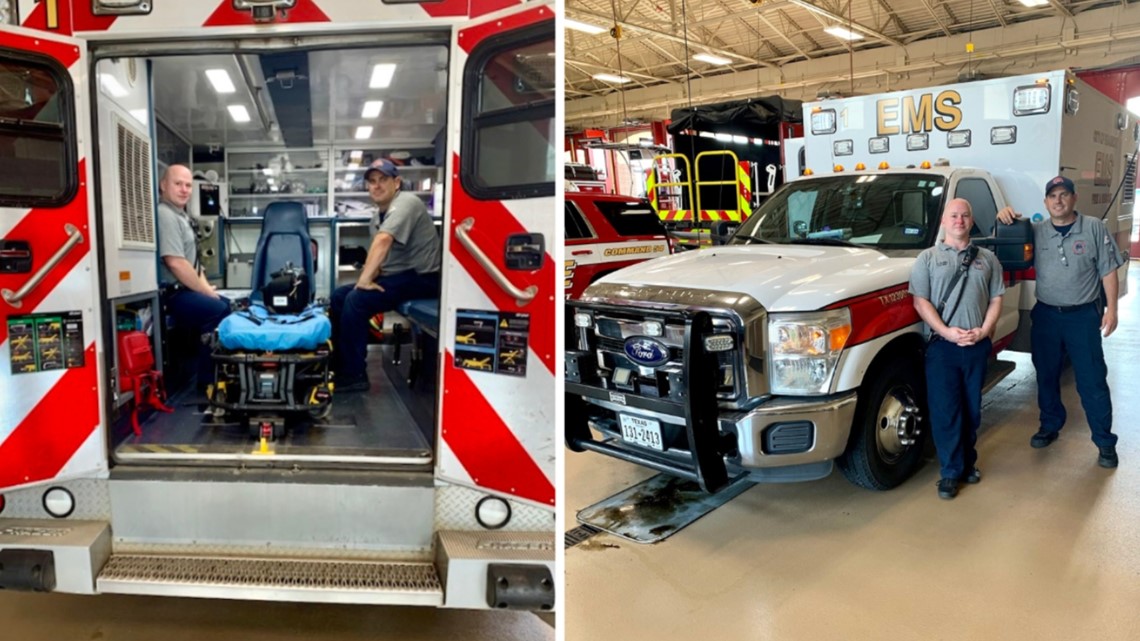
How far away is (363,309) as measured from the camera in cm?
450

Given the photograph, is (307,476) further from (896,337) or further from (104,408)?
(896,337)

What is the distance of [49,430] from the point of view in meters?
2.81

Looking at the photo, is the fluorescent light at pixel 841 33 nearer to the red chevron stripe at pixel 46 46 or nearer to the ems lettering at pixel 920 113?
the ems lettering at pixel 920 113

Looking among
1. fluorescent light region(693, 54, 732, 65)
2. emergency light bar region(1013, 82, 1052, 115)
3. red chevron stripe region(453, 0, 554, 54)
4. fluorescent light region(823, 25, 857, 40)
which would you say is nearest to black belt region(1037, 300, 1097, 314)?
emergency light bar region(1013, 82, 1052, 115)

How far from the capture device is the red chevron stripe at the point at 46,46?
101 inches

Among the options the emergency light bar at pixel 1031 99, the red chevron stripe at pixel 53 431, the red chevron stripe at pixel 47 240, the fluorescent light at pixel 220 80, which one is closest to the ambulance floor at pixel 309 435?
the red chevron stripe at pixel 53 431

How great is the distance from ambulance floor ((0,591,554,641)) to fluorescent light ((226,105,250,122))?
3.77m

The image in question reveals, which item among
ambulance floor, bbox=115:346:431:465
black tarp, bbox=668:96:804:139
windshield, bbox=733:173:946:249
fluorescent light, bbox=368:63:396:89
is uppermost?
black tarp, bbox=668:96:804:139

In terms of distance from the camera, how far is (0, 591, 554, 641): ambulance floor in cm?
303

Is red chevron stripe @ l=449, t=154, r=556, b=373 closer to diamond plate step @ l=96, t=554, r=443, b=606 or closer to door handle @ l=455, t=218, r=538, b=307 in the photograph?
door handle @ l=455, t=218, r=538, b=307

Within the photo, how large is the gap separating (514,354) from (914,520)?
2.53 metres

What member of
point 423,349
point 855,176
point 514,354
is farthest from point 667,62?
point 514,354

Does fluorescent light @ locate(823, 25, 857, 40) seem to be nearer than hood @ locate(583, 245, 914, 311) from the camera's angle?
No

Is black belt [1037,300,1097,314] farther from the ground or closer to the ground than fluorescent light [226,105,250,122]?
closer to the ground
